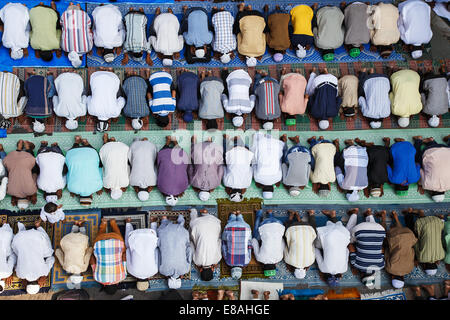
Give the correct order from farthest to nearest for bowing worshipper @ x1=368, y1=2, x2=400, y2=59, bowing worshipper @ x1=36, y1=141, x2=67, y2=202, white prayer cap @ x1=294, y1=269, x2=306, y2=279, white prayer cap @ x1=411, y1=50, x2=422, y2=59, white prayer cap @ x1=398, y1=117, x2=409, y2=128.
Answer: white prayer cap @ x1=411, y1=50, x2=422, y2=59 < bowing worshipper @ x1=368, y1=2, x2=400, y2=59 < white prayer cap @ x1=398, y1=117, x2=409, y2=128 < white prayer cap @ x1=294, y1=269, x2=306, y2=279 < bowing worshipper @ x1=36, y1=141, x2=67, y2=202

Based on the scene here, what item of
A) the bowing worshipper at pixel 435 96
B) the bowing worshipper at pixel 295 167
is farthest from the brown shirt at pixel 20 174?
the bowing worshipper at pixel 435 96

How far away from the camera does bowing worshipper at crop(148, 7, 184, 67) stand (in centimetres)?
606

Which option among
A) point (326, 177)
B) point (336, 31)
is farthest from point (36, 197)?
point (336, 31)

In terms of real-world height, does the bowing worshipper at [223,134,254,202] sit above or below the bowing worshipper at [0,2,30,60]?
below

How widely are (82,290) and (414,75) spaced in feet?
18.5

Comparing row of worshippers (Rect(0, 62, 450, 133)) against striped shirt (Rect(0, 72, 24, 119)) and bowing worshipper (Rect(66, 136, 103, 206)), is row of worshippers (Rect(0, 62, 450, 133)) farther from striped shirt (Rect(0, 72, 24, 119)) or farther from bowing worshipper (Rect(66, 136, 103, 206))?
bowing worshipper (Rect(66, 136, 103, 206))

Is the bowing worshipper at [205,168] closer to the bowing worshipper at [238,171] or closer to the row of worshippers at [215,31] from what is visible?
the bowing worshipper at [238,171]

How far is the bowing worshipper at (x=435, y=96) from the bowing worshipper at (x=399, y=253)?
1767mm

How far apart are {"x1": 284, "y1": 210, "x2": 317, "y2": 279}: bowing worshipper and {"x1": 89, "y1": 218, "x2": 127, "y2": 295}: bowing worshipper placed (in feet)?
7.36

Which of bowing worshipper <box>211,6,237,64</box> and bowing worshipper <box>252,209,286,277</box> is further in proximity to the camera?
bowing worshipper <box>211,6,237,64</box>

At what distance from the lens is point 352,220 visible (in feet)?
19.4

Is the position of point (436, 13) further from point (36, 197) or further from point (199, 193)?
point (36, 197)

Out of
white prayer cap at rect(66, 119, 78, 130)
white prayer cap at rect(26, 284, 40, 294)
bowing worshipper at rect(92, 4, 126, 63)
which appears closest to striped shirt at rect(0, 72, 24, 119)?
white prayer cap at rect(66, 119, 78, 130)

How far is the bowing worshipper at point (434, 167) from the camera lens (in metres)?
5.83
